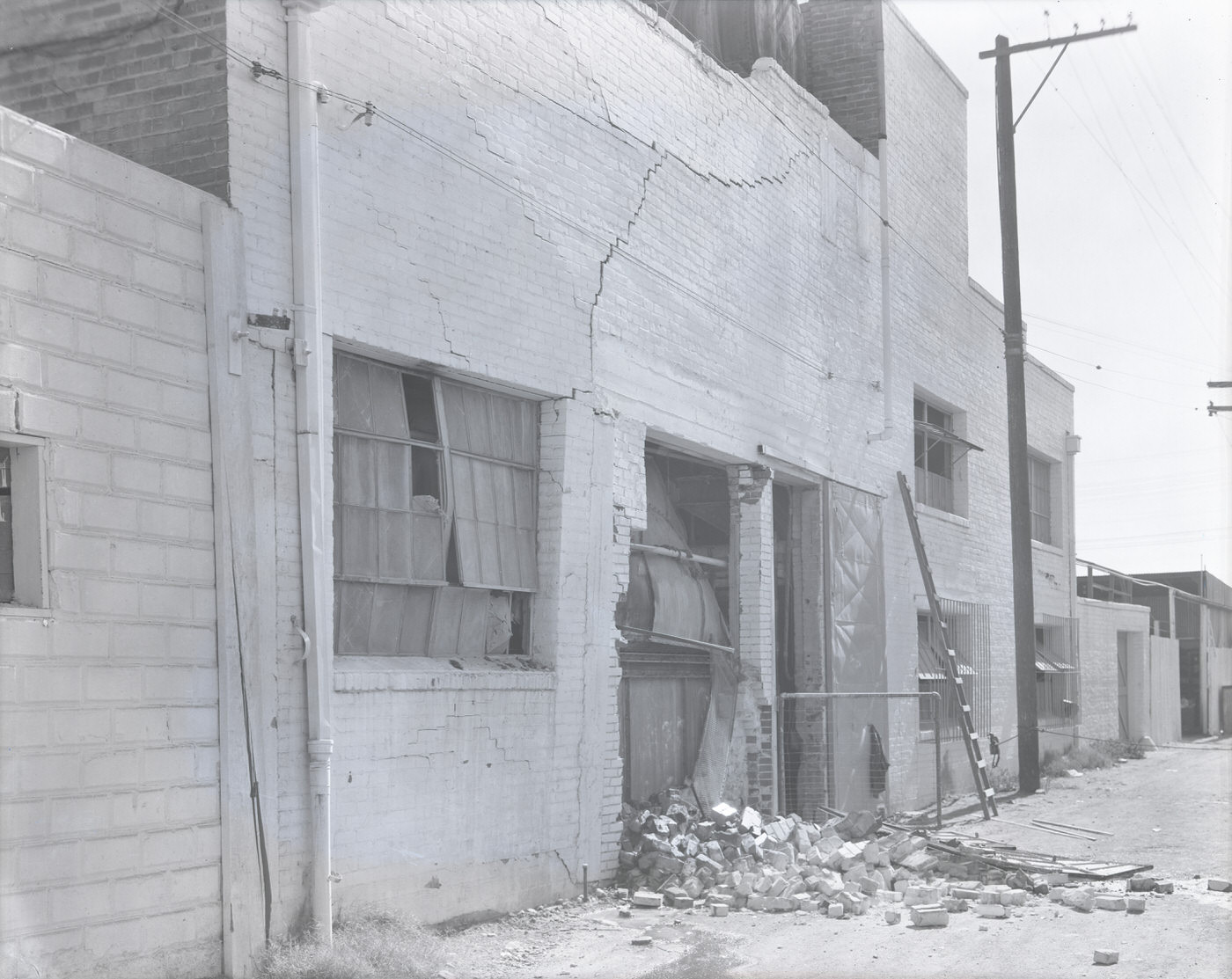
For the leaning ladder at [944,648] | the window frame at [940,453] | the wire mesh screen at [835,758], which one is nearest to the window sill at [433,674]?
the wire mesh screen at [835,758]

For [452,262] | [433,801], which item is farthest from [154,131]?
[433,801]

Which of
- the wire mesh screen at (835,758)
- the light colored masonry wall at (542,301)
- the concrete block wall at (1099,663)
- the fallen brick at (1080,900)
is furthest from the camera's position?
the concrete block wall at (1099,663)

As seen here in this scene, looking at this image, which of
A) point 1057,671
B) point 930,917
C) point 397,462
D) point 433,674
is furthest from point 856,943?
point 1057,671

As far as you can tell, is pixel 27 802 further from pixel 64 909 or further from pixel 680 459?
pixel 680 459

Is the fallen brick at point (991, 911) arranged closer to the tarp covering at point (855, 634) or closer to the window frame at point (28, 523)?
the tarp covering at point (855, 634)

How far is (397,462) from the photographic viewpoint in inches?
332

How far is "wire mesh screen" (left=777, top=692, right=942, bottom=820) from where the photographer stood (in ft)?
43.5

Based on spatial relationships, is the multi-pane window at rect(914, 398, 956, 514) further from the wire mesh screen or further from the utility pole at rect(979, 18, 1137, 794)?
the wire mesh screen

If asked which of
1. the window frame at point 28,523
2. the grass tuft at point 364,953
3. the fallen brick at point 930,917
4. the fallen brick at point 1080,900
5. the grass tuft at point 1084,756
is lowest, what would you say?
the grass tuft at point 1084,756

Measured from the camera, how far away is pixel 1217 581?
41.6 metres

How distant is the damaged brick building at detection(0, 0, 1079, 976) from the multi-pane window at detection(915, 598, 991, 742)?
2716 mm

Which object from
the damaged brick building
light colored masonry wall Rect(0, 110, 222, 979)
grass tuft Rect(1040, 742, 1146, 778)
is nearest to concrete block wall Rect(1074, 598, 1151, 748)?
grass tuft Rect(1040, 742, 1146, 778)

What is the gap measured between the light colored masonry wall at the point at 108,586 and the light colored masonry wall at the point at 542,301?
1.95 ft

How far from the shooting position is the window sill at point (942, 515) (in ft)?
56.1
